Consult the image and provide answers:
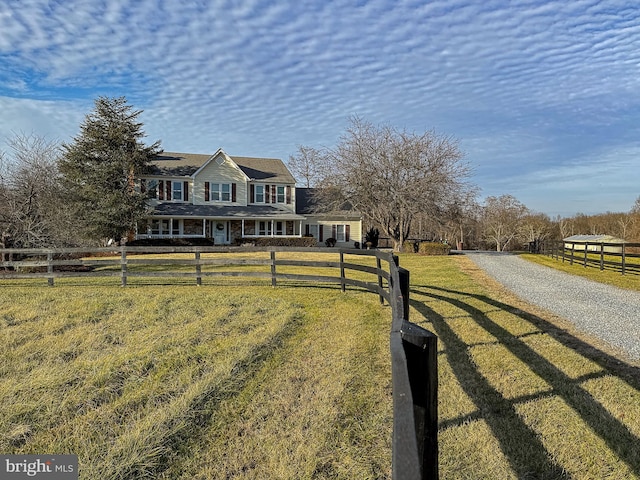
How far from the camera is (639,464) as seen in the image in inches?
108

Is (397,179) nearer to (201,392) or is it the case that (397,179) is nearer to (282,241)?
(282,241)

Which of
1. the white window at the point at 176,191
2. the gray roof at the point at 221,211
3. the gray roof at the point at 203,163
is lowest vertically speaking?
the gray roof at the point at 221,211

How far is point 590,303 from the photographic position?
886cm

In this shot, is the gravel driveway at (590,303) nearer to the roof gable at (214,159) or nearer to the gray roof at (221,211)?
the gray roof at (221,211)

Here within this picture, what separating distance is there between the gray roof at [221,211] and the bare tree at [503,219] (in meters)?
28.8

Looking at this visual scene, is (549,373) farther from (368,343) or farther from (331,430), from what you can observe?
(331,430)

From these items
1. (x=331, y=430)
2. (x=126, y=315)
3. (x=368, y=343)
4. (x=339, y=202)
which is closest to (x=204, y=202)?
(x=339, y=202)

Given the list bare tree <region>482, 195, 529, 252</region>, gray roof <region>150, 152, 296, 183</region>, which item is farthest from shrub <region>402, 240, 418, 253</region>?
bare tree <region>482, 195, 529, 252</region>

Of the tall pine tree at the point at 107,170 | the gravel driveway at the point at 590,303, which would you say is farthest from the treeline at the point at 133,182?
the gravel driveway at the point at 590,303

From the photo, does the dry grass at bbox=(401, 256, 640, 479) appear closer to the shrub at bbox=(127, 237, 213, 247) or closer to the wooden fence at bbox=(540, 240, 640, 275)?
the wooden fence at bbox=(540, 240, 640, 275)

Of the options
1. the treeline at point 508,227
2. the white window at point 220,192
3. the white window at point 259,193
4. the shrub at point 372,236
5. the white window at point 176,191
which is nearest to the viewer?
the white window at point 176,191

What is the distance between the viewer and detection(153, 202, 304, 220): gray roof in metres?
30.0

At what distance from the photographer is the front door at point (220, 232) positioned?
104 feet

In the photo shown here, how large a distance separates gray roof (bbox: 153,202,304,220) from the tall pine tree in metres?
2.70
